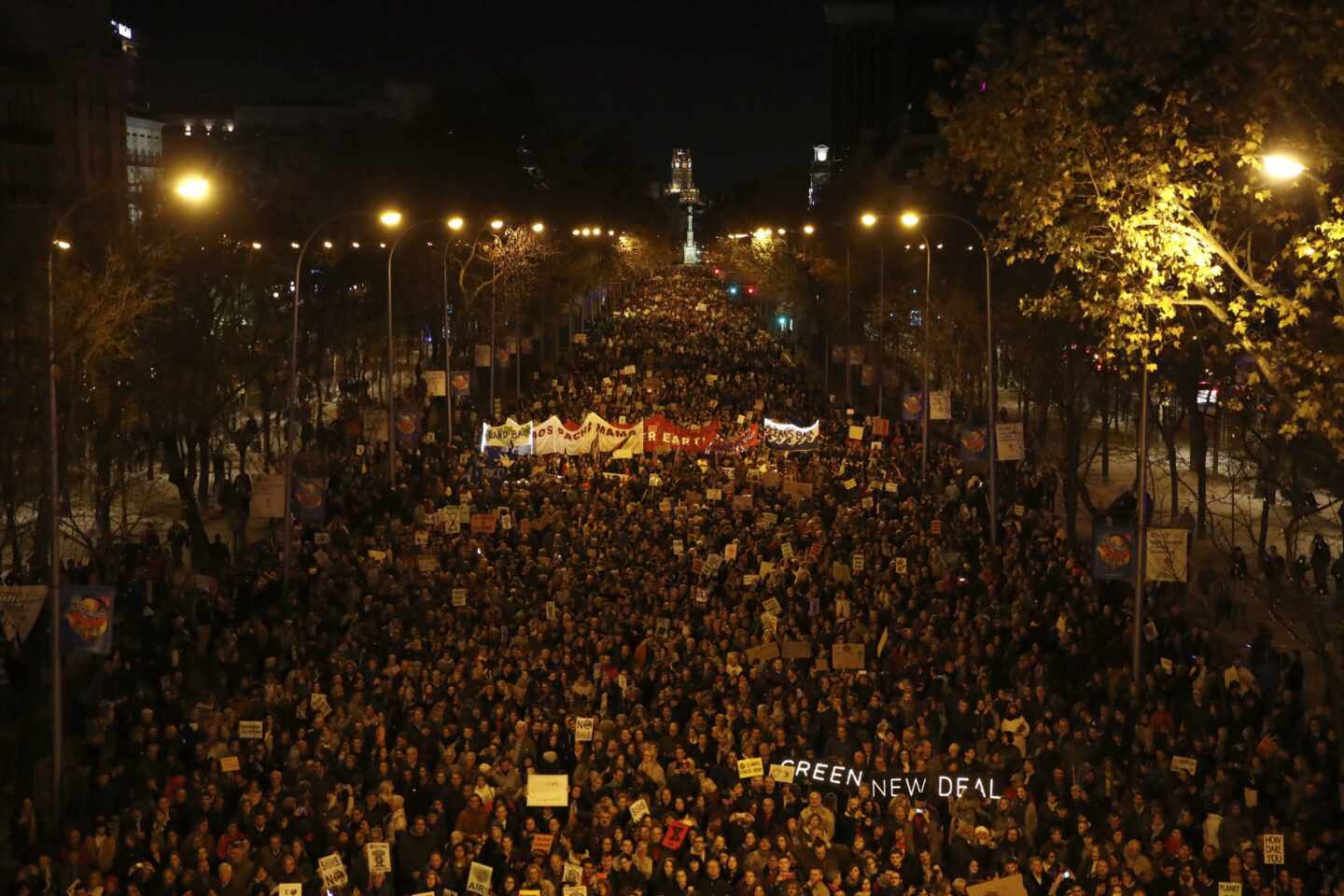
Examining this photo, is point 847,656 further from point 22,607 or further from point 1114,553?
point 22,607

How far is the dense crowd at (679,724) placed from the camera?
14.8 metres

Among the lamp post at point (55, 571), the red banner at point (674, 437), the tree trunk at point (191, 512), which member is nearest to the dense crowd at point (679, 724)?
the lamp post at point (55, 571)

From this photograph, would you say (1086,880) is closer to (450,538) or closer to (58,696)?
(58,696)

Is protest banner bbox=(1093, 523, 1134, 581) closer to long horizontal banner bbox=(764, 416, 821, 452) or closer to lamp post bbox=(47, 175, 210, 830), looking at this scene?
lamp post bbox=(47, 175, 210, 830)

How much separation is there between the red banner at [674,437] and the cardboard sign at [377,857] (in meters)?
22.3

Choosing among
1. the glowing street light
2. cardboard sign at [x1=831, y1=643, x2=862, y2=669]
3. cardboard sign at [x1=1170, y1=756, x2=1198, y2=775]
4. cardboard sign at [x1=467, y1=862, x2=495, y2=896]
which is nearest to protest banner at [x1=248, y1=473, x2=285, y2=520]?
the glowing street light

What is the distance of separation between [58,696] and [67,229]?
73.5 feet

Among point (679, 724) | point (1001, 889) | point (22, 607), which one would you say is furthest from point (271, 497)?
point (1001, 889)

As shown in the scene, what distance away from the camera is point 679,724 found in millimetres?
18141

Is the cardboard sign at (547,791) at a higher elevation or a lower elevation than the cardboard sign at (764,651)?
lower

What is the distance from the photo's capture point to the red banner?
36719 millimetres

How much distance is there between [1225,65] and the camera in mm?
14242

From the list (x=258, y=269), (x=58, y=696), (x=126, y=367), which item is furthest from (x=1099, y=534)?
(x=258, y=269)

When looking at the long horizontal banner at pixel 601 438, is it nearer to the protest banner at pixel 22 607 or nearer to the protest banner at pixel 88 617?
the protest banner at pixel 22 607
